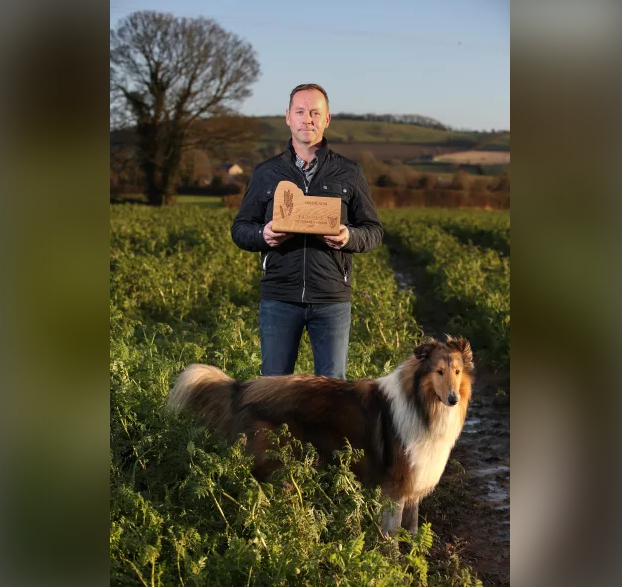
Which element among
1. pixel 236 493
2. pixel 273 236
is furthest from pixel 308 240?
pixel 236 493

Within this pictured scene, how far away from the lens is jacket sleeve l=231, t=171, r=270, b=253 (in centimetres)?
413

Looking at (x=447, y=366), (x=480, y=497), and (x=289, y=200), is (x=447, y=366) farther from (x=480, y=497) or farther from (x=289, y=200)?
(x=480, y=497)

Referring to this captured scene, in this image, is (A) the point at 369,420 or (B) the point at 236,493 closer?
(B) the point at 236,493

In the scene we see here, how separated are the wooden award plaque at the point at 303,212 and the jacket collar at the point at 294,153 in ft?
1.29

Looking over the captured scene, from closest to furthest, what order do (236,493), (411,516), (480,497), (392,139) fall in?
(236,493)
(411,516)
(480,497)
(392,139)

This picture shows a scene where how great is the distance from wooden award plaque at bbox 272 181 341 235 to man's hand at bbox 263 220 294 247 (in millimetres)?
128

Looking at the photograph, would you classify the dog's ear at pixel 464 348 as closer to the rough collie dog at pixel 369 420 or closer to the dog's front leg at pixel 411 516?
the rough collie dog at pixel 369 420

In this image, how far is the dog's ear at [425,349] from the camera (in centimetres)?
392

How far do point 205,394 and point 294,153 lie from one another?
51.3 inches

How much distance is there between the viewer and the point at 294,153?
4.16 metres

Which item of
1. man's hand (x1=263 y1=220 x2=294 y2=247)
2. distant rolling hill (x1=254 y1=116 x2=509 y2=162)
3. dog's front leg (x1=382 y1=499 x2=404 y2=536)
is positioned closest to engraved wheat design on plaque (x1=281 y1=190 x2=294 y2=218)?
man's hand (x1=263 y1=220 x2=294 y2=247)

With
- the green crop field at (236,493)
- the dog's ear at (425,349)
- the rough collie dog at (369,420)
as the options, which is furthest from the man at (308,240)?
the green crop field at (236,493)
